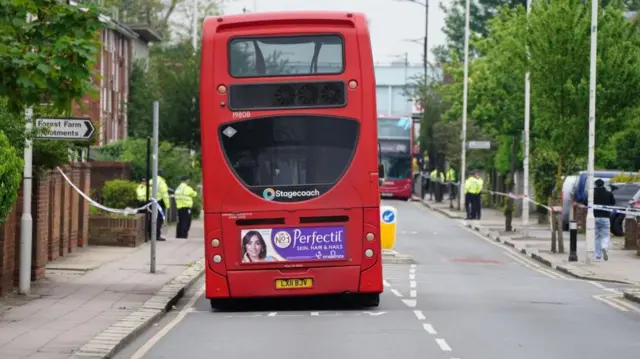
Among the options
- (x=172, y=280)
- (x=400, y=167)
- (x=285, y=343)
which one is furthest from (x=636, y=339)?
(x=400, y=167)

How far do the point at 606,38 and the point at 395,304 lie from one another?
71.2 feet

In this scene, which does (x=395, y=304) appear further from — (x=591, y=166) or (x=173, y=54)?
(x=173, y=54)

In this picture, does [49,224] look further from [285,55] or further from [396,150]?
[396,150]

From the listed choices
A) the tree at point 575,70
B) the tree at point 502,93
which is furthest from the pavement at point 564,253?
the tree at point 575,70

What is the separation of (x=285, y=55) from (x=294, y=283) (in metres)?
3.27

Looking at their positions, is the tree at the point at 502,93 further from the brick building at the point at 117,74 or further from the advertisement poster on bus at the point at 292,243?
the advertisement poster on bus at the point at 292,243

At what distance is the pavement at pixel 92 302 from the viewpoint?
16.5 metres

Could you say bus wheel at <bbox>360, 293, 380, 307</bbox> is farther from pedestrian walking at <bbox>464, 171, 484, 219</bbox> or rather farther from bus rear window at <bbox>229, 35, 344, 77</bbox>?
pedestrian walking at <bbox>464, 171, 484, 219</bbox>

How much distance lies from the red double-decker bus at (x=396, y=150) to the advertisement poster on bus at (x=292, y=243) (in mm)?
54066

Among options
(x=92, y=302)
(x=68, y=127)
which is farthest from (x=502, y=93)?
(x=92, y=302)

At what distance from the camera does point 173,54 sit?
205 ft

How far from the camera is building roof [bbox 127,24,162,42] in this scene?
72688 millimetres

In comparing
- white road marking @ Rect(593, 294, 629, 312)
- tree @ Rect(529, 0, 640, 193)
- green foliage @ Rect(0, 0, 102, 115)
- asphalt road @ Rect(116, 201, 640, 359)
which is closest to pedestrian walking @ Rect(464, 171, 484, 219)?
tree @ Rect(529, 0, 640, 193)

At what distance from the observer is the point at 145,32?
246 ft
